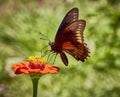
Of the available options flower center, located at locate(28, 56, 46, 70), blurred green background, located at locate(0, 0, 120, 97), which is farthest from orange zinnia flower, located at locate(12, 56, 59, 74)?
blurred green background, located at locate(0, 0, 120, 97)

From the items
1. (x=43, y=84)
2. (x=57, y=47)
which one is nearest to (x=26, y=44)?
(x=43, y=84)

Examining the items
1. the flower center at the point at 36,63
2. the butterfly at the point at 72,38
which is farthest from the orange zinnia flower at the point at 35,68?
the butterfly at the point at 72,38

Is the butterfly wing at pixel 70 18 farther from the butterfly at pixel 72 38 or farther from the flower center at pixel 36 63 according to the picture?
the flower center at pixel 36 63

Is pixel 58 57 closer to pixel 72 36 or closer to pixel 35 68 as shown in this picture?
pixel 72 36

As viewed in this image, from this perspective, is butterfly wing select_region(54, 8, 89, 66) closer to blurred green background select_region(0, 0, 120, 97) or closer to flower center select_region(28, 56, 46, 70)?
flower center select_region(28, 56, 46, 70)

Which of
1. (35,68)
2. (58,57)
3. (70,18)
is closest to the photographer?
(35,68)

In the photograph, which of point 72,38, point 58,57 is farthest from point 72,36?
point 58,57

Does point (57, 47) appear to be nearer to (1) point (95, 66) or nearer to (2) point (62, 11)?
(1) point (95, 66)
